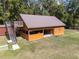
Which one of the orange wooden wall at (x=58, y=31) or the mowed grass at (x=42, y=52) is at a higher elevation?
the orange wooden wall at (x=58, y=31)

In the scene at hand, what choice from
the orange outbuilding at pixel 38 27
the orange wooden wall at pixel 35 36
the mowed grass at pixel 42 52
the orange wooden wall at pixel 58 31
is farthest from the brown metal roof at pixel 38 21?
the mowed grass at pixel 42 52

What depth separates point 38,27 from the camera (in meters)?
26.2

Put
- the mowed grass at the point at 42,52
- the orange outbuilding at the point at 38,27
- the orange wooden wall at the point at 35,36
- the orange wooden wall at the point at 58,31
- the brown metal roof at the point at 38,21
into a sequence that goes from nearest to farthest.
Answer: the mowed grass at the point at 42,52, the orange wooden wall at the point at 35,36, the orange outbuilding at the point at 38,27, the brown metal roof at the point at 38,21, the orange wooden wall at the point at 58,31

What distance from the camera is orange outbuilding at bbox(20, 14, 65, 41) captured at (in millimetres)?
25312

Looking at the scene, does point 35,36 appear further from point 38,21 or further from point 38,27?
point 38,21

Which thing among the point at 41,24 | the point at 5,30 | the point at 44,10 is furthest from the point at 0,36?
the point at 44,10

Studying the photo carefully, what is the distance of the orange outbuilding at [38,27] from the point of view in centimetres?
2531

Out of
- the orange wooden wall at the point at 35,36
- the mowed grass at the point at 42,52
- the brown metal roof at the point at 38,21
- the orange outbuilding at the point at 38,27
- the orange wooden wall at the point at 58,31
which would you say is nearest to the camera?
the mowed grass at the point at 42,52

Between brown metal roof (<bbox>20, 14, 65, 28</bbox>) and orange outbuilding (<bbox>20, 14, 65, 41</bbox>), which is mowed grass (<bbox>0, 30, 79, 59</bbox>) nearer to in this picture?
orange outbuilding (<bbox>20, 14, 65, 41</bbox>)

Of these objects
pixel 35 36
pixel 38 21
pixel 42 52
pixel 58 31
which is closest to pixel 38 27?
pixel 35 36

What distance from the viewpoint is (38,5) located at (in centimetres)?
Answer: 4334

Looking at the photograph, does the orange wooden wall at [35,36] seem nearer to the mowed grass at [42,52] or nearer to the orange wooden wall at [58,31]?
the mowed grass at [42,52]

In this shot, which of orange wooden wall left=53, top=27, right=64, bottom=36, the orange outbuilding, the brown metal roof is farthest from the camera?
orange wooden wall left=53, top=27, right=64, bottom=36

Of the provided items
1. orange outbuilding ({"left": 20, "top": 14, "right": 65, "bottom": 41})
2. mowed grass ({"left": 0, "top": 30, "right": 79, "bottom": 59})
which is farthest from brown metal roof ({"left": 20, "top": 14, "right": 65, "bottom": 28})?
mowed grass ({"left": 0, "top": 30, "right": 79, "bottom": 59})
